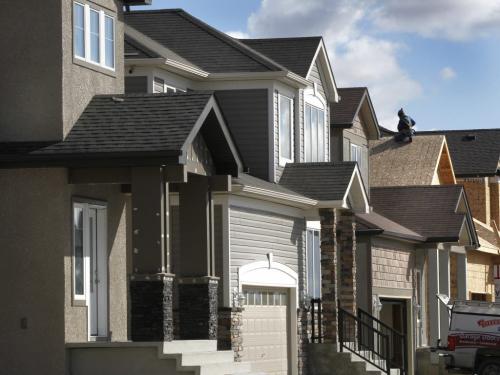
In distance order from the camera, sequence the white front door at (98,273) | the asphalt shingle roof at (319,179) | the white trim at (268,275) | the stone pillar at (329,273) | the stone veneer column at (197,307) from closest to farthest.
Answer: the white front door at (98,273)
the stone veneer column at (197,307)
the white trim at (268,275)
the asphalt shingle roof at (319,179)
the stone pillar at (329,273)

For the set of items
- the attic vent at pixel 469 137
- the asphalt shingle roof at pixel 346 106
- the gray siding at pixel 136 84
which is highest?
the attic vent at pixel 469 137

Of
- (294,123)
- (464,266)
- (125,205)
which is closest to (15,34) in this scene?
(125,205)

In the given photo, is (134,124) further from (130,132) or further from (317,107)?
(317,107)

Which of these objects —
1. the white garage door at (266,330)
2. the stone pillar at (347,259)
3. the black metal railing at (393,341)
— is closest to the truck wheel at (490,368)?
the black metal railing at (393,341)

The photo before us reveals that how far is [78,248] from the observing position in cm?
2320

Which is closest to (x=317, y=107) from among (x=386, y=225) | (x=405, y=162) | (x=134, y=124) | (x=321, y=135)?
(x=321, y=135)

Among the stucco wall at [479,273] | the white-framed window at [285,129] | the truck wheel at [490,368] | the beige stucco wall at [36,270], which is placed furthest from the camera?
the stucco wall at [479,273]

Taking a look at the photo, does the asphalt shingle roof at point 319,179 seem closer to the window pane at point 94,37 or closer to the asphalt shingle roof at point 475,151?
the window pane at point 94,37

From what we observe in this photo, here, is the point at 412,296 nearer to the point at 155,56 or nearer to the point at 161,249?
the point at 155,56

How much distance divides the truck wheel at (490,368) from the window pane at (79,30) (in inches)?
645

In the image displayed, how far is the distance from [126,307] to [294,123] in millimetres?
11170

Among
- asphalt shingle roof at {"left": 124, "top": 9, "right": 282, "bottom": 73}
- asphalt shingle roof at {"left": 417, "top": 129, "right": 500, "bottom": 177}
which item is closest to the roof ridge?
asphalt shingle roof at {"left": 124, "top": 9, "right": 282, "bottom": 73}

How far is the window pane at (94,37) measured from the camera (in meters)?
24.2

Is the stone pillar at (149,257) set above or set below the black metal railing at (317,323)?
above
